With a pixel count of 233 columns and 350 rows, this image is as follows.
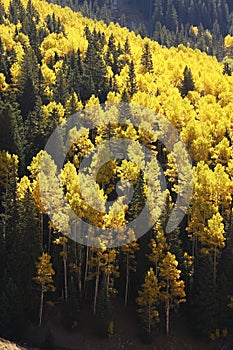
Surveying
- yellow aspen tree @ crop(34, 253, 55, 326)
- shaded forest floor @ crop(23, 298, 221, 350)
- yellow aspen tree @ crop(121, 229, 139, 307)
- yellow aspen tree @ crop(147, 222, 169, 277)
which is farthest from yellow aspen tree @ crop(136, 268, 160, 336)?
yellow aspen tree @ crop(34, 253, 55, 326)

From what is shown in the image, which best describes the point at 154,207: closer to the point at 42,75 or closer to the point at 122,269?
the point at 122,269

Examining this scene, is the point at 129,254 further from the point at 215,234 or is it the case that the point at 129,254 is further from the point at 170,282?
the point at 215,234

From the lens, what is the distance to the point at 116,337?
179 feet

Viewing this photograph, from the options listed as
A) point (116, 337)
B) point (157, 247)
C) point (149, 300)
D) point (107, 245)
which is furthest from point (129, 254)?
point (116, 337)

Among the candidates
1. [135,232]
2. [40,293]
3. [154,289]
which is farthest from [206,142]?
[40,293]

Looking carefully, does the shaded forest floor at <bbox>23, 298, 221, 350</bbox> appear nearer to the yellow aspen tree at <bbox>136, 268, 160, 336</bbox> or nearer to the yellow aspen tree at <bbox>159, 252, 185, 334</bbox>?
the yellow aspen tree at <bbox>159, 252, 185, 334</bbox>

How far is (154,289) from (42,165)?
19.2 meters

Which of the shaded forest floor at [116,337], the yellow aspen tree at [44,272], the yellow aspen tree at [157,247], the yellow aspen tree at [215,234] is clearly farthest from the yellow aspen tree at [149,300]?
the yellow aspen tree at [44,272]

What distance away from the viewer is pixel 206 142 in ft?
240

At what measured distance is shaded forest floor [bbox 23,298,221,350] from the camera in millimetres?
53594

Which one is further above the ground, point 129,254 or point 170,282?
point 129,254

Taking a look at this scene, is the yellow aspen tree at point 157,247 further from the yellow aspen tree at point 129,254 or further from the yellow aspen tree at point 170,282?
the yellow aspen tree at point 129,254

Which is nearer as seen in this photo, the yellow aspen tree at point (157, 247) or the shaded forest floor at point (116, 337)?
the shaded forest floor at point (116, 337)

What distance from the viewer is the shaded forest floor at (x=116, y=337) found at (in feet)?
176
